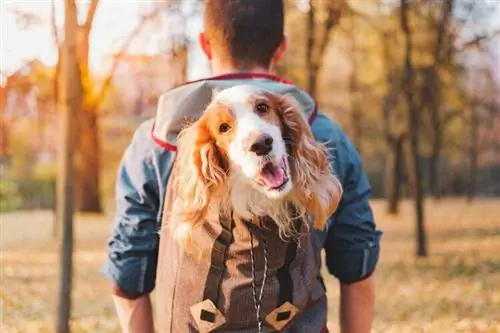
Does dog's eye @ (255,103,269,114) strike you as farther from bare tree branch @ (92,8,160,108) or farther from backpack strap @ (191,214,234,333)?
bare tree branch @ (92,8,160,108)

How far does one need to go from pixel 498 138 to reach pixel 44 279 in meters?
35.6

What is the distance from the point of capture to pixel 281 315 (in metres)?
1.88

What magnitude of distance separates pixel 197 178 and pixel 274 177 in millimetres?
174

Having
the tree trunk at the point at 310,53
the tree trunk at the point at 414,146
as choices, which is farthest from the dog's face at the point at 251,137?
the tree trunk at the point at 310,53

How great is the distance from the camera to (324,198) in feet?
5.74

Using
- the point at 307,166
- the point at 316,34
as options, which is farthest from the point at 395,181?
the point at 307,166

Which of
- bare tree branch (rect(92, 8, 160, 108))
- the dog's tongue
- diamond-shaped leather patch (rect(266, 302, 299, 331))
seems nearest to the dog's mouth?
the dog's tongue

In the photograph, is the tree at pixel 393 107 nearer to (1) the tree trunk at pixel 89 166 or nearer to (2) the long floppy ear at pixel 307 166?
(1) the tree trunk at pixel 89 166

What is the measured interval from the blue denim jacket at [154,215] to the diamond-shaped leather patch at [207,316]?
0.31m

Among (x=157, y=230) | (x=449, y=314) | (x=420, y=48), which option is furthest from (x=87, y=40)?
(x=420, y=48)

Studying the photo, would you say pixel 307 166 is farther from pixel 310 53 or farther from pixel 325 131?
pixel 310 53

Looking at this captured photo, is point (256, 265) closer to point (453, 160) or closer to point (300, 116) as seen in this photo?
point (300, 116)

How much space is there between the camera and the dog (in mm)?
1656

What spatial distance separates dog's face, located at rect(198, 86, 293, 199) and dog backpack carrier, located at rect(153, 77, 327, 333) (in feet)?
0.41
